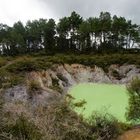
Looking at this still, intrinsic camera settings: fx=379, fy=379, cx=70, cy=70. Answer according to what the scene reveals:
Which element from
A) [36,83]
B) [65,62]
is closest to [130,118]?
[36,83]

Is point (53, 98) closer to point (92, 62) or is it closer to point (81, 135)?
point (81, 135)

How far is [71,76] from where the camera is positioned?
236ft

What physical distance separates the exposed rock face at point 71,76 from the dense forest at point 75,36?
19.8 metres

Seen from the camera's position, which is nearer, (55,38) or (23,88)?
(23,88)

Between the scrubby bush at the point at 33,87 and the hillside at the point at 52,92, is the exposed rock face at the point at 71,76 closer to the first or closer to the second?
the hillside at the point at 52,92

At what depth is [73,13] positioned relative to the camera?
10938 cm

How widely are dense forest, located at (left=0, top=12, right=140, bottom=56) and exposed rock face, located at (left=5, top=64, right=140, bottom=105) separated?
1979 centimetres

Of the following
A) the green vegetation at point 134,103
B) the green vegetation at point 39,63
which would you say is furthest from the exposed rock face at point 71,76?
the green vegetation at point 134,103

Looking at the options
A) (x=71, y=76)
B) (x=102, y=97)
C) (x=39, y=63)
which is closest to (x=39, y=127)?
(x=102, y=97)

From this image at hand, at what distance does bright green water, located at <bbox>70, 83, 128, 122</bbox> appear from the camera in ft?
159

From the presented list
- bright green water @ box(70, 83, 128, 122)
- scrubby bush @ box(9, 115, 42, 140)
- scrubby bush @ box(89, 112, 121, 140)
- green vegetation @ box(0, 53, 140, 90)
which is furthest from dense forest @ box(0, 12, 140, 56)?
scrubby bush @ box(9, 115, 42, 140)

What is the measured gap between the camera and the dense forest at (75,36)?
101 metres

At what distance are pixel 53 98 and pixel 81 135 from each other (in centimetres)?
2314

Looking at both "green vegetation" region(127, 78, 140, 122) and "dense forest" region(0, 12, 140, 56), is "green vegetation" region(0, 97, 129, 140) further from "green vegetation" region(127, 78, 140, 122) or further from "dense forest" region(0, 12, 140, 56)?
"dense forest" region(0, 12, 140, 56)
